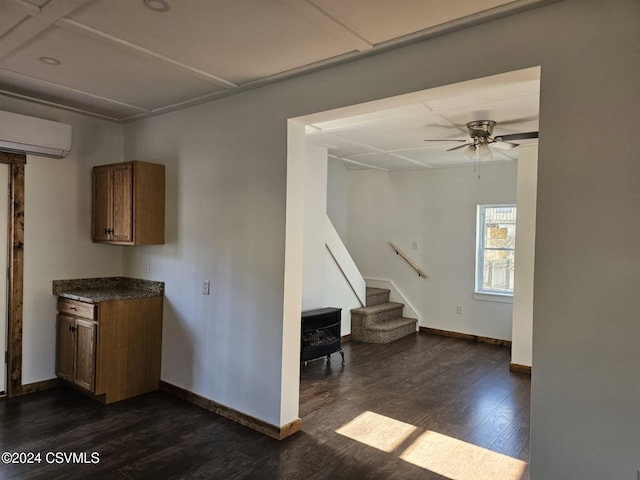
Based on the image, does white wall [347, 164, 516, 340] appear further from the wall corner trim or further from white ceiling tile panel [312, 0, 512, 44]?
white ceiling tile panel [312, 0, 512, 44]

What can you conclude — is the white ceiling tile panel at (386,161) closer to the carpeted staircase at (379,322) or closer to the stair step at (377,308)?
the carpeted staircase at (379,322)

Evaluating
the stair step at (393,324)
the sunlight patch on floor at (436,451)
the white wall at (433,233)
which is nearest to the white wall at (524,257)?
the white wall at (433,233)

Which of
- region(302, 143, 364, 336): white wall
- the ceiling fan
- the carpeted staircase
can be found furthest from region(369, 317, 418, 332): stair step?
the ceiling fan

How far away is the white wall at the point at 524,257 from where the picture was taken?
4.75m

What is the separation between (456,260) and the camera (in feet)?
21.1

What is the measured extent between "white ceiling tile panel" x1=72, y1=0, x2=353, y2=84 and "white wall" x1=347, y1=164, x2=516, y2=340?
4.25m

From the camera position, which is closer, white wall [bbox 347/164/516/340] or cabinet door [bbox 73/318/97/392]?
cabinet door [bbox 73/318/97/392]

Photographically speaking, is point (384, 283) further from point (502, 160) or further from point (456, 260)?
point (502, 160)

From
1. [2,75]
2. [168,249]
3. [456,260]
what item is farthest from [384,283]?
[2,75]

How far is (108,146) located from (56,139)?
2.16 ft

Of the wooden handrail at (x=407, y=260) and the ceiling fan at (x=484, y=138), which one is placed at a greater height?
the ceiling fan at (x=484, y=138)

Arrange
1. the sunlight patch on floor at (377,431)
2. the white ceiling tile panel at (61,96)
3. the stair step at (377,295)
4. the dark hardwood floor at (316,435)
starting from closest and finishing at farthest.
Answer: the dark hardwood floor at (316,435)
the sunlight patch on floor at (377,431)
the white ceiling tile panel at (61,96)
the stair step at (377,295)

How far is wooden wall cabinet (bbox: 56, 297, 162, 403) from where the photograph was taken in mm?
3600

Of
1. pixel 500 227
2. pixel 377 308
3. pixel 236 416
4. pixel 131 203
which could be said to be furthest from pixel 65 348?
pixel 500 227
